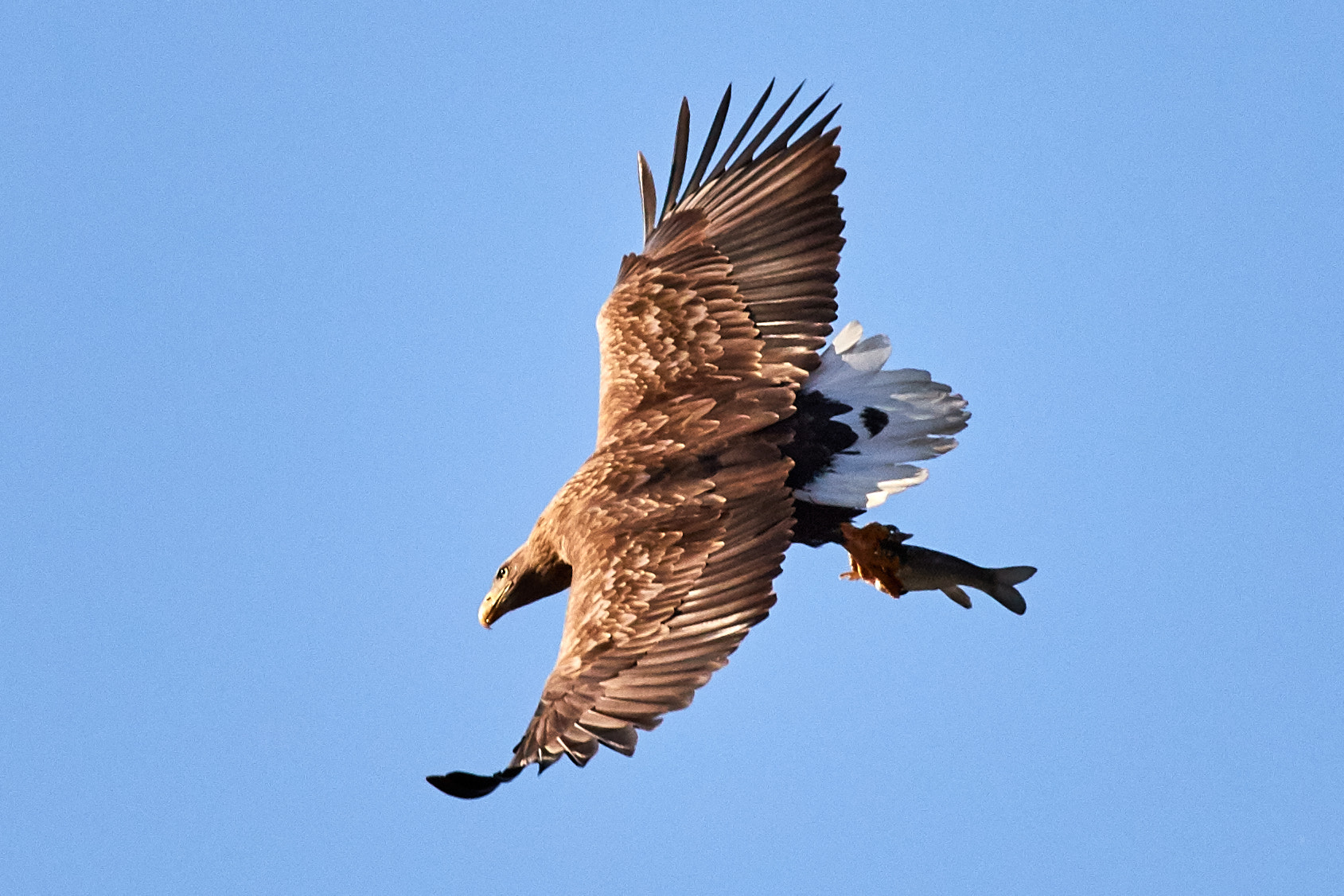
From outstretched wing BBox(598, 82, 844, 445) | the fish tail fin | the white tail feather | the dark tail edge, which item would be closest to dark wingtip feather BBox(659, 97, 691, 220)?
outstretched wing BBox(598, 82, 844, 445)

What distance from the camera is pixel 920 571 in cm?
879

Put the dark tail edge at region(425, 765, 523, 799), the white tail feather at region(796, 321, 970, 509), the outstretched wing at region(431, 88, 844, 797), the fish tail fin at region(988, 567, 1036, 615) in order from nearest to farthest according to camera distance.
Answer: the dark tail edge at region(425, 765, 523, 799) → the outstretched wing at region(431, 88, 844, 797) → the fish tail fin at region(988, 567, 1036, 615) → the white tail feather at region(796, 321, 970, 509)

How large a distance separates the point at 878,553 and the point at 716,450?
41.9 inches

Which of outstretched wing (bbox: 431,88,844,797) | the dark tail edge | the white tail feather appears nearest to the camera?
the dark tail edge

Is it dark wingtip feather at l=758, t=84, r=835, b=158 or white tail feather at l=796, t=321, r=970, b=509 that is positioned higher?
dark wingtip feather at l=758, t=84, r=835, b=158

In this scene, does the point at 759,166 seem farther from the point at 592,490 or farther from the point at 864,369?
the point at 592,490

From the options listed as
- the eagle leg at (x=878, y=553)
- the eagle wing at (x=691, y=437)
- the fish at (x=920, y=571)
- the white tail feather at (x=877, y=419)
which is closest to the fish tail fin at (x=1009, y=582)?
the fish at (x=920, y=571)

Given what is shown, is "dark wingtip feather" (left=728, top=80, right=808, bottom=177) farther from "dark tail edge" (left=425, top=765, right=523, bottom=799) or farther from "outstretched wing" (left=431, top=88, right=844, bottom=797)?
"dark tail edge" (left=425, top=765, right=523, bottom=799)

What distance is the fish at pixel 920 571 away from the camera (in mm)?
8680

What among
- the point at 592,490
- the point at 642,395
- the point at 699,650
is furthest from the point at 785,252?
the point at 699,650

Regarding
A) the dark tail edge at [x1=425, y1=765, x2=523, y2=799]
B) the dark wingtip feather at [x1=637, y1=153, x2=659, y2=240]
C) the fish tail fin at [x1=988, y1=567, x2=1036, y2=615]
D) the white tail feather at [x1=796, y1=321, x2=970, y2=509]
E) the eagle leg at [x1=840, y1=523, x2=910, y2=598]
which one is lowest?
the dark tail edge at [x1=425, y1=765, x2=523, y2=799]

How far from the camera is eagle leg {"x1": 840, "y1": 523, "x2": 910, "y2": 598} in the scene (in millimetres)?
8789

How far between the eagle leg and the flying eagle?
0.01 meters

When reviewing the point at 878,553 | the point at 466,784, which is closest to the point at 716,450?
the point at 878,553
